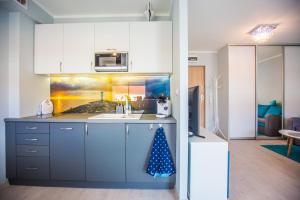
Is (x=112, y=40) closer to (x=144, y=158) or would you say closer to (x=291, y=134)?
(x=144, y=158)

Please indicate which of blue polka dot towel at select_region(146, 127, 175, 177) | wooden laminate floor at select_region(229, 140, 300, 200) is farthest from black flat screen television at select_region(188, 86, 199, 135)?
wooden laminate floor at select_region(229, 140, 300, 200)

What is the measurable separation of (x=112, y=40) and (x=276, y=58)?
4611 mm

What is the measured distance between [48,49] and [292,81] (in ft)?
18.4

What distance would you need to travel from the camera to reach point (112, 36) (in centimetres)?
218

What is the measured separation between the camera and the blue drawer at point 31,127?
1938 millimetres

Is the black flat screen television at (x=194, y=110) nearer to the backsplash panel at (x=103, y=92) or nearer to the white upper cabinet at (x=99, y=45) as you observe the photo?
the white upper cabinet at (x=99, y=45)

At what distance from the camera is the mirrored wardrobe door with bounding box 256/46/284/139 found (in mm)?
4121

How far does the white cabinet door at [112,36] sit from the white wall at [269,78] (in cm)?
396

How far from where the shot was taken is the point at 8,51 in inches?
78.5

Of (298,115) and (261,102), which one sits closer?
(298,115)

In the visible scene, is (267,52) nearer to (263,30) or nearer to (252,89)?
(252,89)

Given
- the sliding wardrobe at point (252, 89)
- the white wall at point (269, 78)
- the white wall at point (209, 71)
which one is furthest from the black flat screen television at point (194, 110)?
the white wall at point (269, 78)

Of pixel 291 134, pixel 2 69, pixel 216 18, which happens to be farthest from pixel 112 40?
pixel 291 134

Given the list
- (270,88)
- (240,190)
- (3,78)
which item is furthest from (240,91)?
(3,78)
